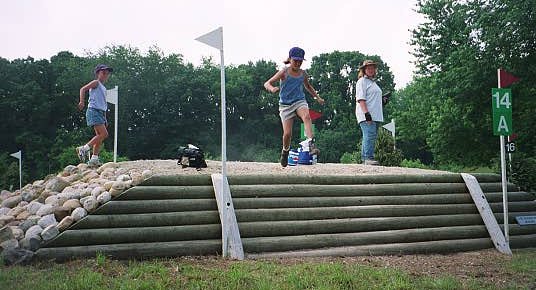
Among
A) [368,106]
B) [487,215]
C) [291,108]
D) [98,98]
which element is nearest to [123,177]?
[98,98]

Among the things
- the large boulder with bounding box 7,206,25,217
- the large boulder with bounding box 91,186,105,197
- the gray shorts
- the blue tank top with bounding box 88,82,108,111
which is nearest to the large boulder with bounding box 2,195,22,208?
the large boulder with bounding box 7,206,25,217

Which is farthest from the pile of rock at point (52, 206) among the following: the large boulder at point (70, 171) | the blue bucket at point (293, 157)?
the blue bucket at point (293, 157)

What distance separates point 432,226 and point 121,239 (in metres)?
4.40

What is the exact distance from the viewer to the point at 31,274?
15.9ft

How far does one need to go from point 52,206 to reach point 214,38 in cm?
300

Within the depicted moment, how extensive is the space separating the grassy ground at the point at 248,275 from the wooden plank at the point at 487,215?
1231 millimetres

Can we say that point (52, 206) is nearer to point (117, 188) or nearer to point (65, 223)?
point (65, 223)

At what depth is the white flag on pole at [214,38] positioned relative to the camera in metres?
5.96

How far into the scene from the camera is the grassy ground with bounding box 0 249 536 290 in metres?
4.54

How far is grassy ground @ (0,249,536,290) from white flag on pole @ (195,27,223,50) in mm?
2601

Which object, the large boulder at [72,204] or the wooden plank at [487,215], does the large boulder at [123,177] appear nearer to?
the large boulder at [72,204]

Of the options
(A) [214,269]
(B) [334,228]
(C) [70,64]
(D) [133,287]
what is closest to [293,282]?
(A) [214,269]

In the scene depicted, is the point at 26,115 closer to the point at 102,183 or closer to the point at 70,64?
the point at 70,64

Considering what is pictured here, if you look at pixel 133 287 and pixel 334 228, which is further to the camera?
pixel 334 228
